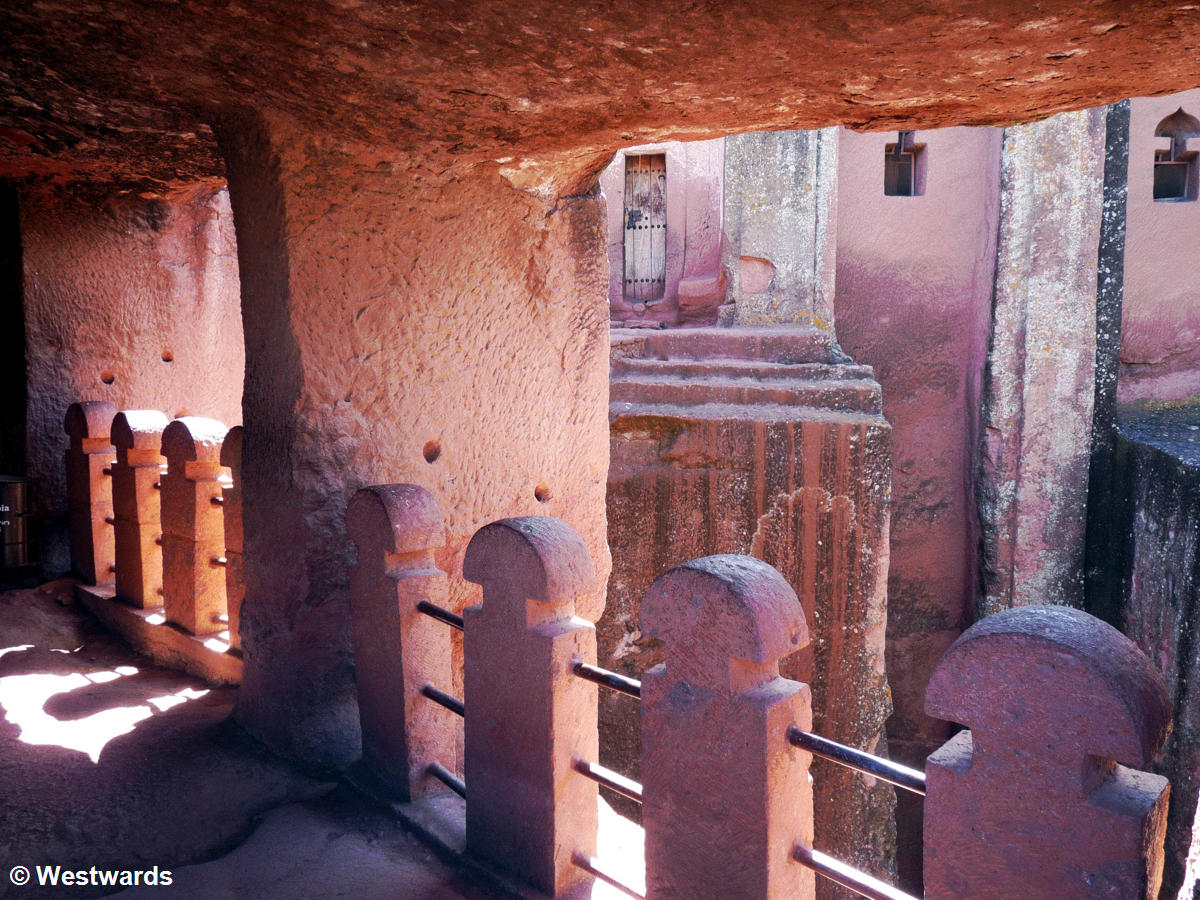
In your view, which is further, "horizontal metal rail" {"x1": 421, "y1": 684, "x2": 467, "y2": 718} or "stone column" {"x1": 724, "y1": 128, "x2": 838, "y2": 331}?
"stone column" {"x1": 724, "y1": 128, "x2": 838, "y2": 331}

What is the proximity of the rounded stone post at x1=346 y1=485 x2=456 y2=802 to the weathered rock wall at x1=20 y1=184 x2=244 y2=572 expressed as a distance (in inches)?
95.2

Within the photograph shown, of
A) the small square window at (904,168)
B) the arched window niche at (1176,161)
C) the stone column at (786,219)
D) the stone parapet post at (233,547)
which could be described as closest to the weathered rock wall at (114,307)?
the stone parapet post at (233,547)

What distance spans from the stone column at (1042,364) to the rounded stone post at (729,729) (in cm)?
700

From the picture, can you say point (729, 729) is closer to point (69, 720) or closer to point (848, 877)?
point (848, 877)

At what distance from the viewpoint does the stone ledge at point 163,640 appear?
317cm

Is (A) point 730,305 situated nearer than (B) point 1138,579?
No

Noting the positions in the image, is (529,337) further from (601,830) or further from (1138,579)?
(1138,579)

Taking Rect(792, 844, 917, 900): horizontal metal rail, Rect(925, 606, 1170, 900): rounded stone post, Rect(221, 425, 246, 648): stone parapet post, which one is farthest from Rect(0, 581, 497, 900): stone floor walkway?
Rect(925, 606, 1170, 900): rounded stone post

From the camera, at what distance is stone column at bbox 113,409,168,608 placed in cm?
356

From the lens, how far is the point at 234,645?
124 inches

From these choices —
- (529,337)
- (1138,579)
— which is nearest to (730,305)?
(1138,579)

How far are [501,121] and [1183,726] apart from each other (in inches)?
242

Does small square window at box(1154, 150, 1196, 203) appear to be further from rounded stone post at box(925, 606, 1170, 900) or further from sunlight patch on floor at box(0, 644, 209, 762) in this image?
sunlight patch on floor at box(0, 644, 209, 762)

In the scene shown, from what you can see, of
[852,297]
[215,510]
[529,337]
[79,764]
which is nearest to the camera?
[79,764]
